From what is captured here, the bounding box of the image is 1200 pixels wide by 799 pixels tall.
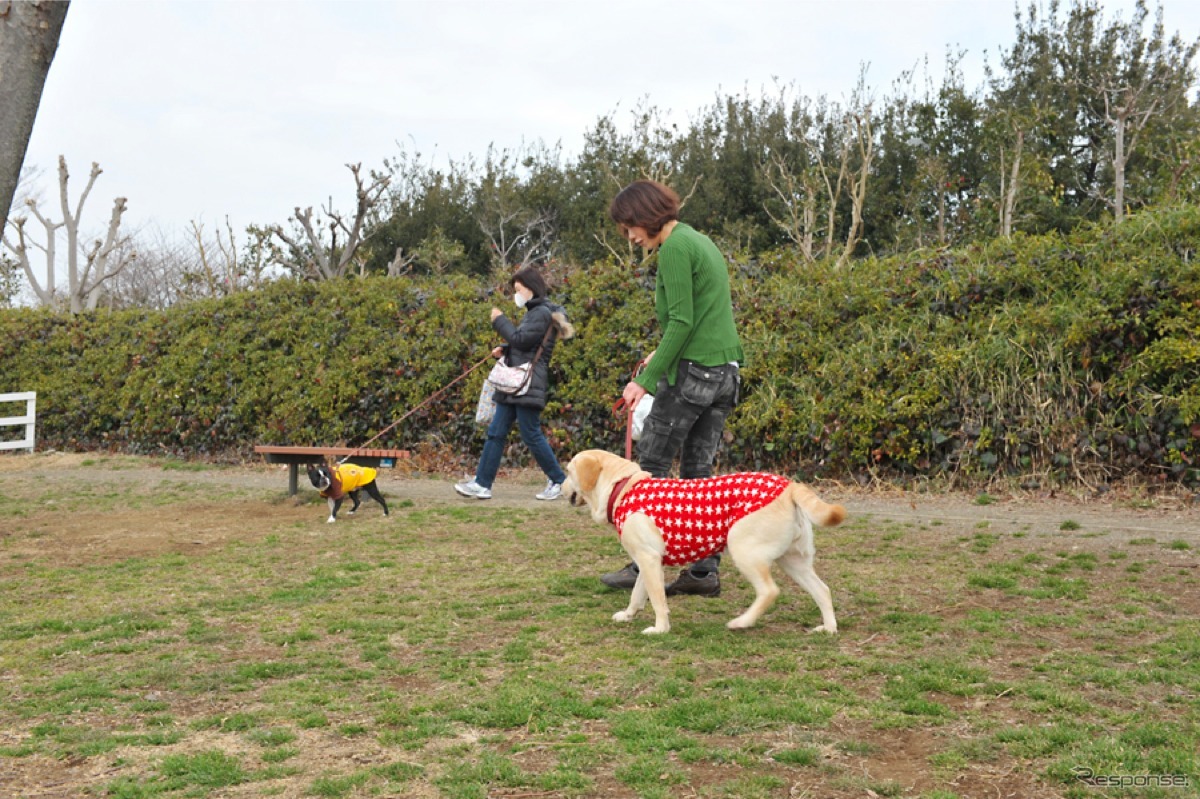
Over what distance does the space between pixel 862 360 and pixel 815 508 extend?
5662 mm

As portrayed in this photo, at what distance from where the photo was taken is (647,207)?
18.1ft

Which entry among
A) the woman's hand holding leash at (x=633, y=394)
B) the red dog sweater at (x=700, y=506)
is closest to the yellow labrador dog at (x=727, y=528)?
the red dog sweater at (x=700, y=506)

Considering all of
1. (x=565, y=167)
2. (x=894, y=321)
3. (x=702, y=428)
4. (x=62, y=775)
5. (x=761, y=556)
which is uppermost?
(x=565, y=167)

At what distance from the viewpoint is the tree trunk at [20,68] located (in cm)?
728

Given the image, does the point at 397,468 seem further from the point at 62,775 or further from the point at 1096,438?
the point at 62,775

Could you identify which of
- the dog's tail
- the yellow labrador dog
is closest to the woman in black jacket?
the yellow labrador dog

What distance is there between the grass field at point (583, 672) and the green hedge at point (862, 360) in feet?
5.10

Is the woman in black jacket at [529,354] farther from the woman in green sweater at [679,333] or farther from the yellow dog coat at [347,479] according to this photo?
the woman in green sweater at [679,333]

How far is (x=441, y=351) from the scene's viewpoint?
13.1 metres

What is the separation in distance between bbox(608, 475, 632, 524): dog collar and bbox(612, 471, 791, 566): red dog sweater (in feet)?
0.64

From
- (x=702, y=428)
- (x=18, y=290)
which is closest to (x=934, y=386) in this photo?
(x=702, y=428)

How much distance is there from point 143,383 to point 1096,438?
43.3ft

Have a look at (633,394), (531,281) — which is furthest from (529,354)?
(633,394)

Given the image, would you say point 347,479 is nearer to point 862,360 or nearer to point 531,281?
point 531,281
